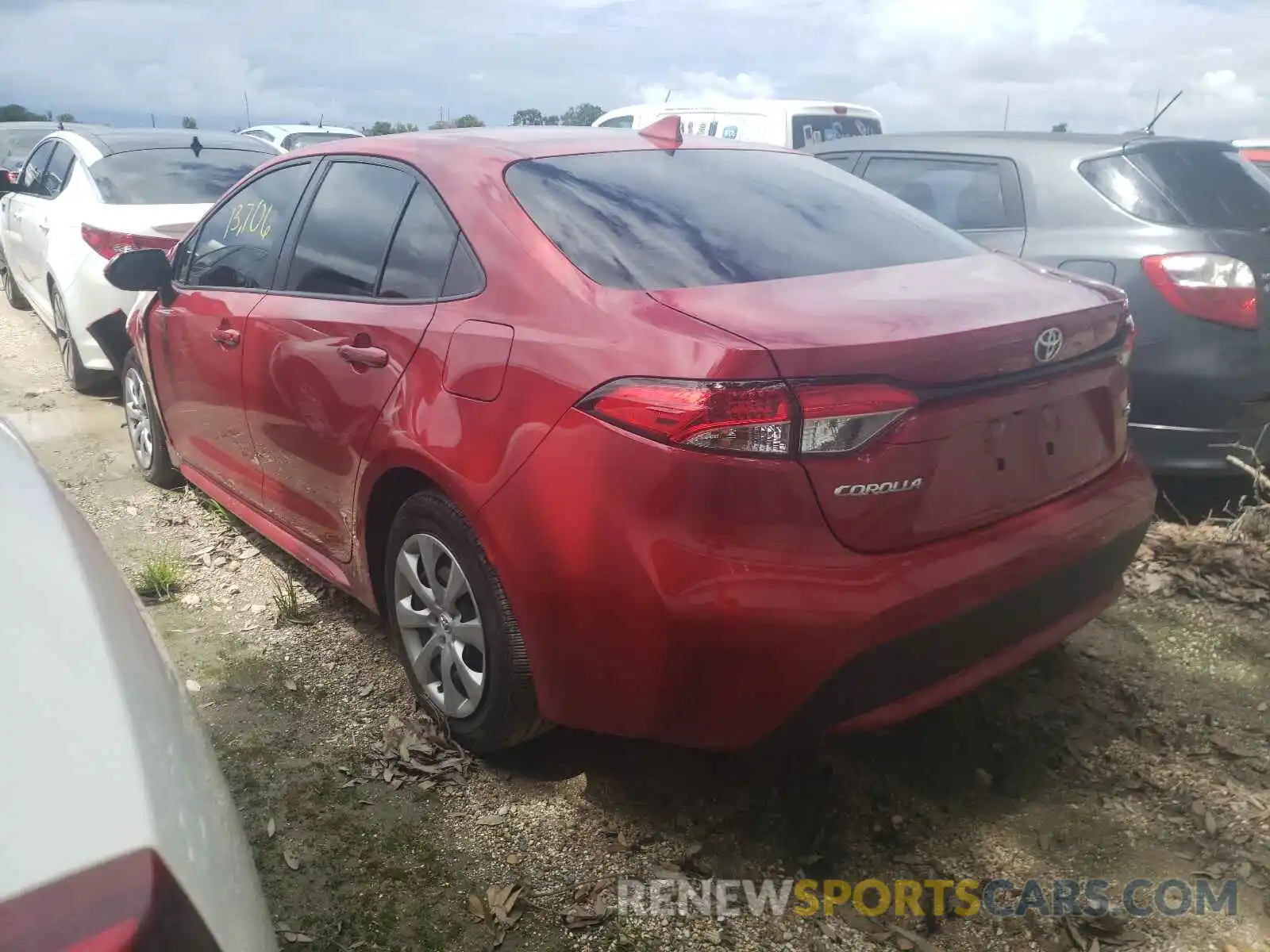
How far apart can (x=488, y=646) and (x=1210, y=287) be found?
297cm

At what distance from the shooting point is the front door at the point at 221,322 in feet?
11.2

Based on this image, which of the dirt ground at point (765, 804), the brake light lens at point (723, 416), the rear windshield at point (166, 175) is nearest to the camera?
the brake light lens at point (723, 416)

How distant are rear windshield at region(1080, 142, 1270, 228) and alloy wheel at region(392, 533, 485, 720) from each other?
10.3 ft

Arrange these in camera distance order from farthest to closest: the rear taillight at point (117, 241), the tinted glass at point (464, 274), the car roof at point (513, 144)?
1. the rear taillight at point (117, 241)
2. the car roof at point (513, 144)
3. the tinted glass at point (464, 274)

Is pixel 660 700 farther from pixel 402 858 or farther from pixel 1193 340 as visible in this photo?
pixel 1193 340

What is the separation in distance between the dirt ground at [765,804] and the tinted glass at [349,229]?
1187 millimetres

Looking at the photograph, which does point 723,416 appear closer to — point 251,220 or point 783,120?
point 251,220

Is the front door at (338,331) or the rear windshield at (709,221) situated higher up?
the rear windshield at (709,221)

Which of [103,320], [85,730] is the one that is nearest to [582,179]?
[85,730]

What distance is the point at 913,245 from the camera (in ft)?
8.87

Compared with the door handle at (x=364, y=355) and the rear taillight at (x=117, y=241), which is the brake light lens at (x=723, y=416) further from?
the rear taillight at (x=117, y=241)

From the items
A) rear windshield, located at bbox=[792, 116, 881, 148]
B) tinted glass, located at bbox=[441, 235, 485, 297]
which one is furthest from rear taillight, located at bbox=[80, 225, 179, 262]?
rear windshield, located at bbox=[792, 116, 881, 148]

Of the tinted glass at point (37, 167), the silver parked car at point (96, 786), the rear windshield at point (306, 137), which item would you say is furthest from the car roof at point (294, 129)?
the silver parked car at point (96, 786)

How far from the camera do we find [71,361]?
635cm
